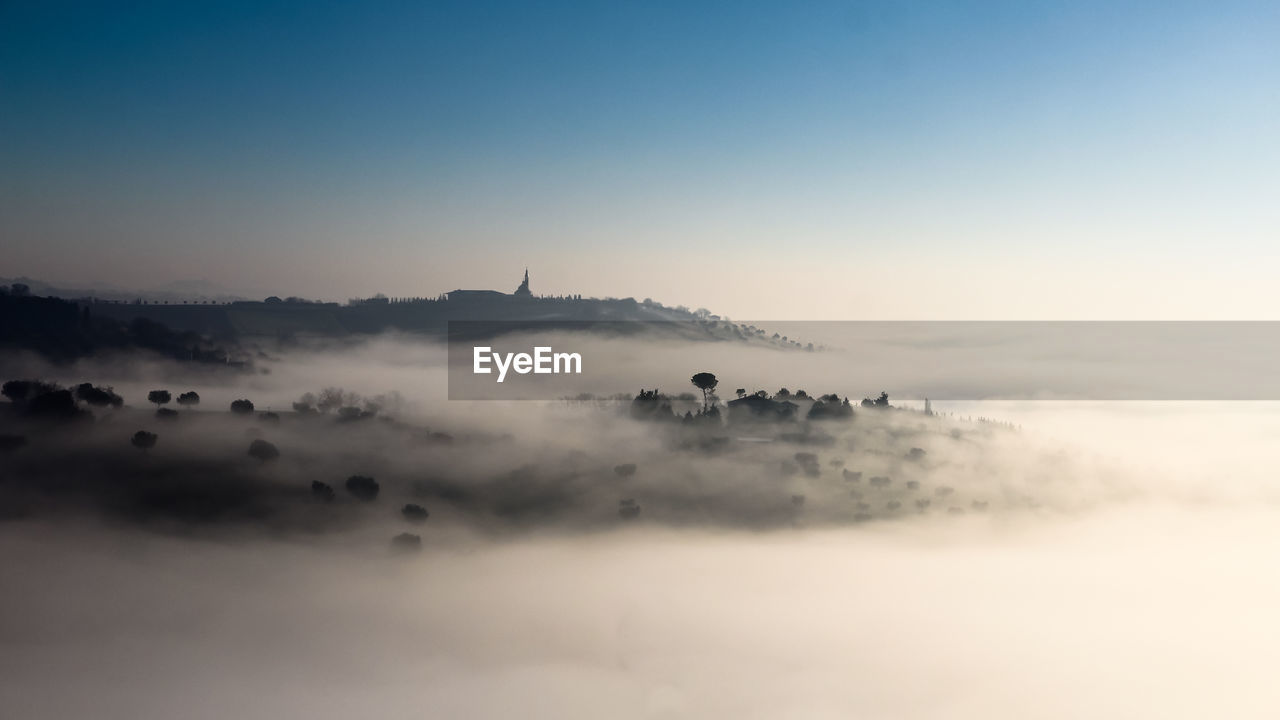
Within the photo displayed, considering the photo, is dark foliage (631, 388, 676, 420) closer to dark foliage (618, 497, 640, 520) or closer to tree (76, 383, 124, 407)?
dark foliage (618, 497, 640, 520)

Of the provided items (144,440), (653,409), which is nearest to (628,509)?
(653,409)

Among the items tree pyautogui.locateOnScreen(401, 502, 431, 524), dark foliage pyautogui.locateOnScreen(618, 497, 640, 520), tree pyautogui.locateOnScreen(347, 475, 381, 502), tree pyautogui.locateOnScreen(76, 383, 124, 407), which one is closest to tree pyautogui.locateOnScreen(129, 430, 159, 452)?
tree pyautogui.locateOnScreen(76, 383, 124, 407)

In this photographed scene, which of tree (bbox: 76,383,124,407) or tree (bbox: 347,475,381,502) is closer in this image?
tree (bbox: 76,383,124,407)

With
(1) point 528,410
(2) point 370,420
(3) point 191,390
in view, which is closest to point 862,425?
(1) point 528,410

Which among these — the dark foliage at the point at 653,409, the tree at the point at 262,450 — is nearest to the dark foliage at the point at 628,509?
the dark foliage at the point at 653,409

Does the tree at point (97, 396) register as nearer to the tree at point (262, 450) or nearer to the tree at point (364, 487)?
the tree at point (262, 450)

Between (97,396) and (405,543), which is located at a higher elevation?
(97,396)

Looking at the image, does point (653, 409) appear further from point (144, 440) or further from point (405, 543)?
point (144, 440)
